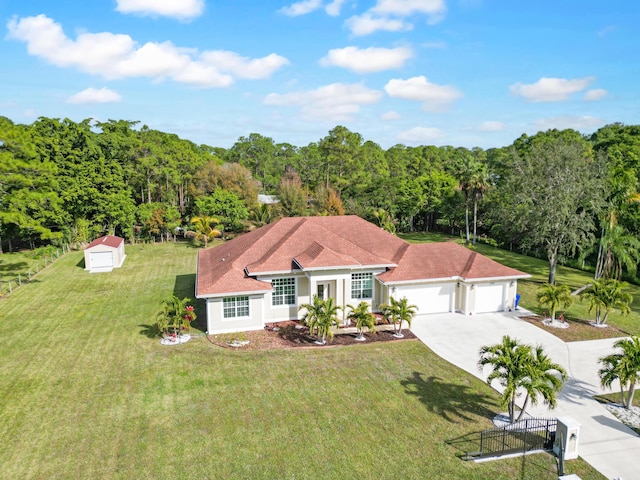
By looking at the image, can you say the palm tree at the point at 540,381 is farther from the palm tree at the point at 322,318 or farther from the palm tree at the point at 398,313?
the palm tree at the point at 322,318

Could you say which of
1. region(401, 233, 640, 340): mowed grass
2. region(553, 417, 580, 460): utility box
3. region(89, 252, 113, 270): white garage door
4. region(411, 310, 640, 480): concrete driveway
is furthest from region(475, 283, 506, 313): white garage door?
region(89, 252, 113, 270): white garage door

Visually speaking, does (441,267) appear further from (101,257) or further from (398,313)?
(101,257)

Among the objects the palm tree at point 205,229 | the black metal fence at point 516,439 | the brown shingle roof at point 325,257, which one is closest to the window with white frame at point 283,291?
the brown shingle roof at point 325,257

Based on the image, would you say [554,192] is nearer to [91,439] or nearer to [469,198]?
[469,198]

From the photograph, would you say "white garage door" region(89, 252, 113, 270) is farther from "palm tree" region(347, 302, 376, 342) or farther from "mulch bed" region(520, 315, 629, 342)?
"mulch bed" region(520, 315, 629, 342)

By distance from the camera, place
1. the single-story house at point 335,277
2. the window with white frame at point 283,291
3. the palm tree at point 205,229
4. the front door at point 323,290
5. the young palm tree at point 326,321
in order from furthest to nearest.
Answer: the palm tree at point 205,229
the front door at point 323,290
the window with white frame at point 283,291
the single-story house at point 335,277
the young palm tree at point 326,321

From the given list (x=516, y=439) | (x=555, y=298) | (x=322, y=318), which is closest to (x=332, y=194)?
(x=555, y=298)
